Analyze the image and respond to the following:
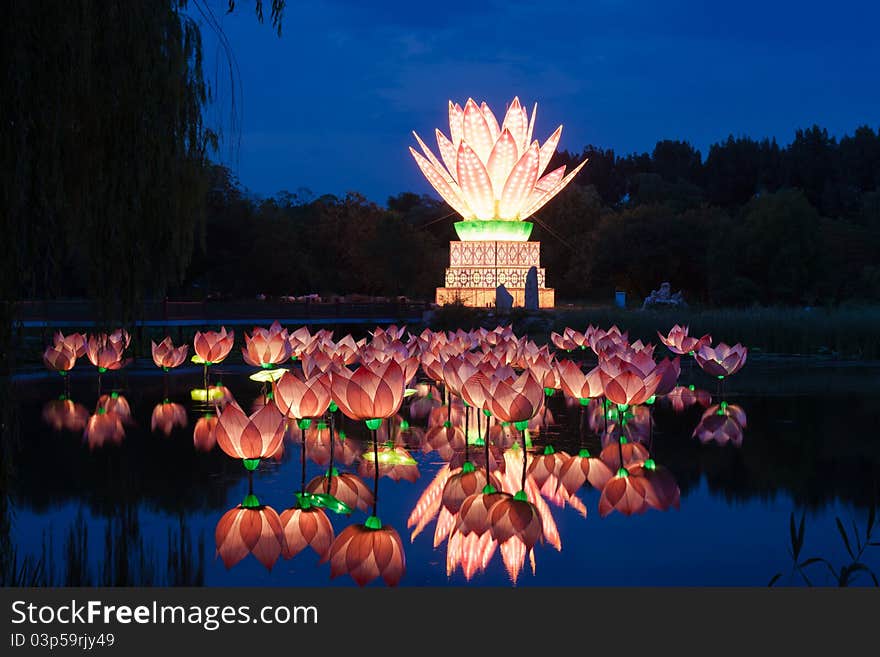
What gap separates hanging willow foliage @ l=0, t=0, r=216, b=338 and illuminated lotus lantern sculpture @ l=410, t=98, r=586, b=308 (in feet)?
91.9

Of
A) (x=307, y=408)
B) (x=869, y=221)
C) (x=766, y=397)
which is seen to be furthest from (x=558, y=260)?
(x=307, y=408)

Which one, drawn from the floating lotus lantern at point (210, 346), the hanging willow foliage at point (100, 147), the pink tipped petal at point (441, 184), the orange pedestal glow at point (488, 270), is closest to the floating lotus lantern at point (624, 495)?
the hanging willow foliage at point (100, 147)

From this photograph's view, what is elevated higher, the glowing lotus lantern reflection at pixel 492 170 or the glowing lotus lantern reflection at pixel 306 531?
the glowing lotus lantern reflection at pixel 492 170

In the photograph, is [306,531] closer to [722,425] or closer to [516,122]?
[722,425]

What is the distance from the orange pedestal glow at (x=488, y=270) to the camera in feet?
119

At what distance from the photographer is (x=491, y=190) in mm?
35219

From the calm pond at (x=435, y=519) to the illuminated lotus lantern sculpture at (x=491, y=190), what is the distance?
22.3 metres

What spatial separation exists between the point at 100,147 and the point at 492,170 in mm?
30065

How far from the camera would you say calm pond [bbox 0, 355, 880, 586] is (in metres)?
5.78

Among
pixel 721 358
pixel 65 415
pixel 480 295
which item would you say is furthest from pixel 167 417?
pixel 480 295

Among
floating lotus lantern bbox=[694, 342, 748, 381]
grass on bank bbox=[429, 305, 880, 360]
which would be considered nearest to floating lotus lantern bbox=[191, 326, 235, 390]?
floating lotus lantern bbox=[694, 342, 748, 381]

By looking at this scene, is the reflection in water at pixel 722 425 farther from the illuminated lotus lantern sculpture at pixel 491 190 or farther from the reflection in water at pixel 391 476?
the illuminated lotus lantern sculpture at pixel 491 190

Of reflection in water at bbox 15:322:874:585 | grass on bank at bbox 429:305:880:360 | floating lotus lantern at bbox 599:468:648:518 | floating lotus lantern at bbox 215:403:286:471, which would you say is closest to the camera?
reflection in water at bbox 15:322:874:585

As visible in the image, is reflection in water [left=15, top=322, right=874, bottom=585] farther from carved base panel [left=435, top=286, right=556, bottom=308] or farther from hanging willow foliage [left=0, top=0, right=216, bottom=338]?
carved base panel [left=435, top=286, right=556, bottom=308]
